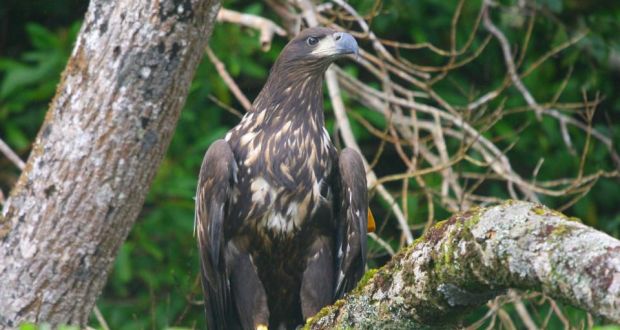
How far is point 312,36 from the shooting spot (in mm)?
5109

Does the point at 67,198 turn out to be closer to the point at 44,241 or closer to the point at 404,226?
the point at 44,241

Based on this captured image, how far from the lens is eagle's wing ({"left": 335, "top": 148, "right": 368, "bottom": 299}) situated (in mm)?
4785

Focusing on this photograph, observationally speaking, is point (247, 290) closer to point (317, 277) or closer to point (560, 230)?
point (317, 277)

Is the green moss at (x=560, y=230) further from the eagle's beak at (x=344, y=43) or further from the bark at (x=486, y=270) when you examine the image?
the eagle's beak at (x=344, y=43)

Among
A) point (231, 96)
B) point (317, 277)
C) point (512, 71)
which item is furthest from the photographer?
point (231, 96)

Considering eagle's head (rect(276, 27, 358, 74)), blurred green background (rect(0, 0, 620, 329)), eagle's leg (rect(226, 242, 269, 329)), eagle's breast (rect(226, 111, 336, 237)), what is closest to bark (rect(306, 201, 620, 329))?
eagle's breast (rect(226, 111, 336, 237))

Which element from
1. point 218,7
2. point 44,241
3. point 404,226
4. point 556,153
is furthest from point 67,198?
point 556,153

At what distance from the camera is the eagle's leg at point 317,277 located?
4898 millimetres

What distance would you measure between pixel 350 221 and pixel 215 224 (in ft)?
1.84

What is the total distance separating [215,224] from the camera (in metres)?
4.74

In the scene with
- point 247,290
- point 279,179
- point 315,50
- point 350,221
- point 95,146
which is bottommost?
point 247,290

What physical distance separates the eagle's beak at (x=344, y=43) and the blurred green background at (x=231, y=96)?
6.24 ft

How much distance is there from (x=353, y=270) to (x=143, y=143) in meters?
1.04

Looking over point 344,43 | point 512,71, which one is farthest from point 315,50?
point 512,71
